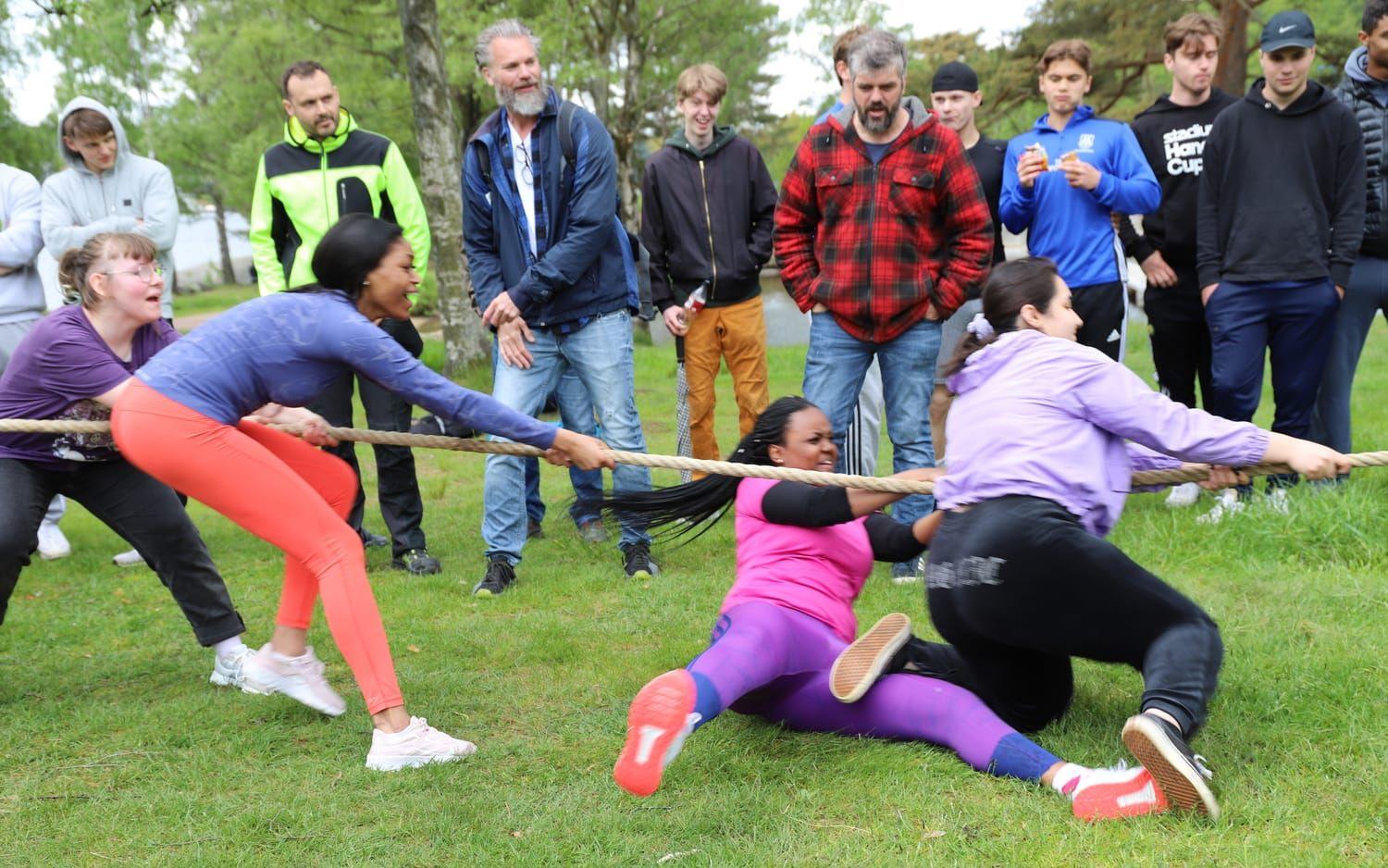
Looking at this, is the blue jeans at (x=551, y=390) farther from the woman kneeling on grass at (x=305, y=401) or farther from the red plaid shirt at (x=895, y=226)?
the woman kneeling on grass at (x=305, y=401)

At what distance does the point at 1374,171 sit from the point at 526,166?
4.24 meters

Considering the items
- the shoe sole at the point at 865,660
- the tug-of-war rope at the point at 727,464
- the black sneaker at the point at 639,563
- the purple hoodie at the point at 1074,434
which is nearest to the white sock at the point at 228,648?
the tug-of-war rope at the point at 727,464

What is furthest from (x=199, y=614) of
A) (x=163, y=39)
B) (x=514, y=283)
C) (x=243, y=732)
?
(x=163, y=39)

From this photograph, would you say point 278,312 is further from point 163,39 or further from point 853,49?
point 163,39

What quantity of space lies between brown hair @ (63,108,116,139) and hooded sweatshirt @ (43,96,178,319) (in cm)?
2

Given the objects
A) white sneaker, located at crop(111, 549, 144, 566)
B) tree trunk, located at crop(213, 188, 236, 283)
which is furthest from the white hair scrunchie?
tree trunk, located at crop(213, 188, 236, 283)

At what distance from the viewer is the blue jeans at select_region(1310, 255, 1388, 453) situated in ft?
20.8

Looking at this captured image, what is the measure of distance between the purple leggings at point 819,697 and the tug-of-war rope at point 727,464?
1.39ft

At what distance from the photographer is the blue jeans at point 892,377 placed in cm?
571

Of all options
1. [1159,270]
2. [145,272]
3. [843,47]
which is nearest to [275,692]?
[145,272]

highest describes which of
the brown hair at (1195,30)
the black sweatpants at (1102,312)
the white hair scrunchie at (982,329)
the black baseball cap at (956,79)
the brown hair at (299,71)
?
the brown hair at (299,71)

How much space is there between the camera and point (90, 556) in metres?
7.14

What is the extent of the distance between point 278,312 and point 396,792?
5.03 ft

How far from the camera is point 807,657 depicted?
152 inches
